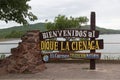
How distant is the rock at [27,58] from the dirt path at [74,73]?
1.71ft

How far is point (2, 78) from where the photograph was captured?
1561 cm

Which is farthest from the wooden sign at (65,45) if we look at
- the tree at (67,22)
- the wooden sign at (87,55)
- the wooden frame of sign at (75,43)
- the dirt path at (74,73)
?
the tree at (67,22)

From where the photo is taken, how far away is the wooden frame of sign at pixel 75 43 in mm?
17938

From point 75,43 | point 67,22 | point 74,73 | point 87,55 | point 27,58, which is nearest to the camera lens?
point 74,73

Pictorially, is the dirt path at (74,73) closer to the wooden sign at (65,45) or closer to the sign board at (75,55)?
the sign board at (75,55)

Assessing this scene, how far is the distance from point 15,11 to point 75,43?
3.49 m

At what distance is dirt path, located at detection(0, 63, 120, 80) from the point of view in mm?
15531

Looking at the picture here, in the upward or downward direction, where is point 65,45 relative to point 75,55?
upward

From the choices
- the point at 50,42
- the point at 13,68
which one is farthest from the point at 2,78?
the point at 50,42

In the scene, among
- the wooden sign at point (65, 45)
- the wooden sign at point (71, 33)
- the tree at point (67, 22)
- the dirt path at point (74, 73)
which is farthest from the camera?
the tree at point (67, 22)

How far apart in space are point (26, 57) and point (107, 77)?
3.66 m

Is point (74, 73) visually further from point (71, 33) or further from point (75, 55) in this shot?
point (71, 33)

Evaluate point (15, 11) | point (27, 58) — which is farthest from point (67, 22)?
point (27, 58)

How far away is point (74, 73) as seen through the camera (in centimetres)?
1675
